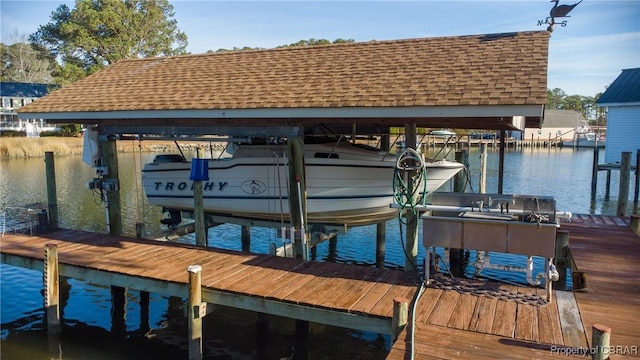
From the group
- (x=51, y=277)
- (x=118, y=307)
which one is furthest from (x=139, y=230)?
(x=51, y=277)

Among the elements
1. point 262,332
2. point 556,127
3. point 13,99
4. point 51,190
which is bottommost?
point 262,332

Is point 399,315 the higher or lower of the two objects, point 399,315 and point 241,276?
the higher

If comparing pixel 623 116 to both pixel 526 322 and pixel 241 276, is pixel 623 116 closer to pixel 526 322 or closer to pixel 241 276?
pixel 526 322

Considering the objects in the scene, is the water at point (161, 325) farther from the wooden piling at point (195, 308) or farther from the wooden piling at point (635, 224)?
the wooden piling at point (635, 224)

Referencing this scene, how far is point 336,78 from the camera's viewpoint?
856cm

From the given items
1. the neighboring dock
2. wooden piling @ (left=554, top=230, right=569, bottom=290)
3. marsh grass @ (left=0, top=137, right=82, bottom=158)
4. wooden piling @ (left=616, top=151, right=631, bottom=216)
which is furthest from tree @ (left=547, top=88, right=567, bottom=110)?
the neighboring dock

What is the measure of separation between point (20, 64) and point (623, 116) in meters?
85.2

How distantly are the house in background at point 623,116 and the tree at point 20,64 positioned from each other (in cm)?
8082

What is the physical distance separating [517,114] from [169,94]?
6272 millimetres

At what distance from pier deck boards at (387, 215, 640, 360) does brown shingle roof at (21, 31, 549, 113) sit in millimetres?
2582

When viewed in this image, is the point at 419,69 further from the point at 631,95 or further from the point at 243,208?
the point at 631,95

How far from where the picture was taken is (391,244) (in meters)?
14.9

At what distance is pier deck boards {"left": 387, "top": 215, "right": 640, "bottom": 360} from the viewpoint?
196 inches

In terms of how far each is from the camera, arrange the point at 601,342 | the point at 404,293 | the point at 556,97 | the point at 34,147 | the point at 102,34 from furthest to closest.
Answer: the point at 556,97 → the point at 102,34 → the point at 34,147 → the point at 404,293 → the point at 601,342
